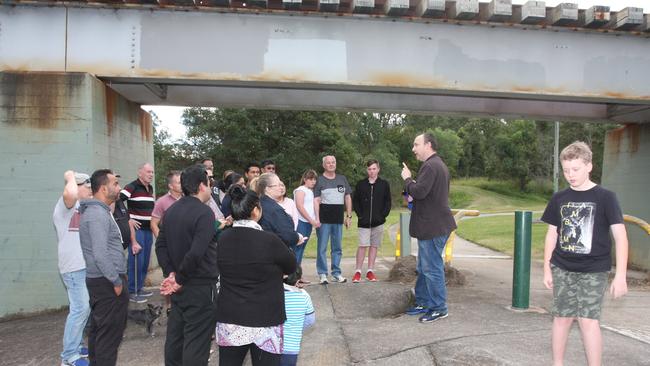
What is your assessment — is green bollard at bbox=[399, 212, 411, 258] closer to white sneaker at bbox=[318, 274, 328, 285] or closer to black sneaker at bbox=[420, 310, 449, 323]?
white sneaker at bbox=[318, 274, 328, 285]

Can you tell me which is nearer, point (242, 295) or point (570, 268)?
point (242, 295)

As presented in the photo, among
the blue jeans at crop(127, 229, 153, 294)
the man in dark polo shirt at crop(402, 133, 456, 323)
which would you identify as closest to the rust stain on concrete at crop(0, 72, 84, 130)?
the blue jeans at crop(127, 229, 153, 294)

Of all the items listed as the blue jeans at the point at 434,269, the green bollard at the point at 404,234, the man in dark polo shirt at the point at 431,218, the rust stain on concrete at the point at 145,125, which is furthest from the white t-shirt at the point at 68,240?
the green bollard at the point at 404,234

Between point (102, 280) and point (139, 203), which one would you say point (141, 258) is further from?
point (102, 280)

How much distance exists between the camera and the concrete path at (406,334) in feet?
14.3

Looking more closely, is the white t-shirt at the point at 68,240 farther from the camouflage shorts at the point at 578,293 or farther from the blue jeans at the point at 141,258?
the camouflage shorts at the point at 578,293

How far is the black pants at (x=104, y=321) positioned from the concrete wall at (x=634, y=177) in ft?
32.2

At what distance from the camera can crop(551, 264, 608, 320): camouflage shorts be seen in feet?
11.9

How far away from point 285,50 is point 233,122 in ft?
88.0

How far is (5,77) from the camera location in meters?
6.60

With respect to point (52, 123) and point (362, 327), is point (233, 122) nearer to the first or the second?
point (52, 123)

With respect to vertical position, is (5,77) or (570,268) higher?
(5,77)

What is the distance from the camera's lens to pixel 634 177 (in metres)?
10.3

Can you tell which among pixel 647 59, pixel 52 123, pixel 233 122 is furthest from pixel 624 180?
pixel 233 122
